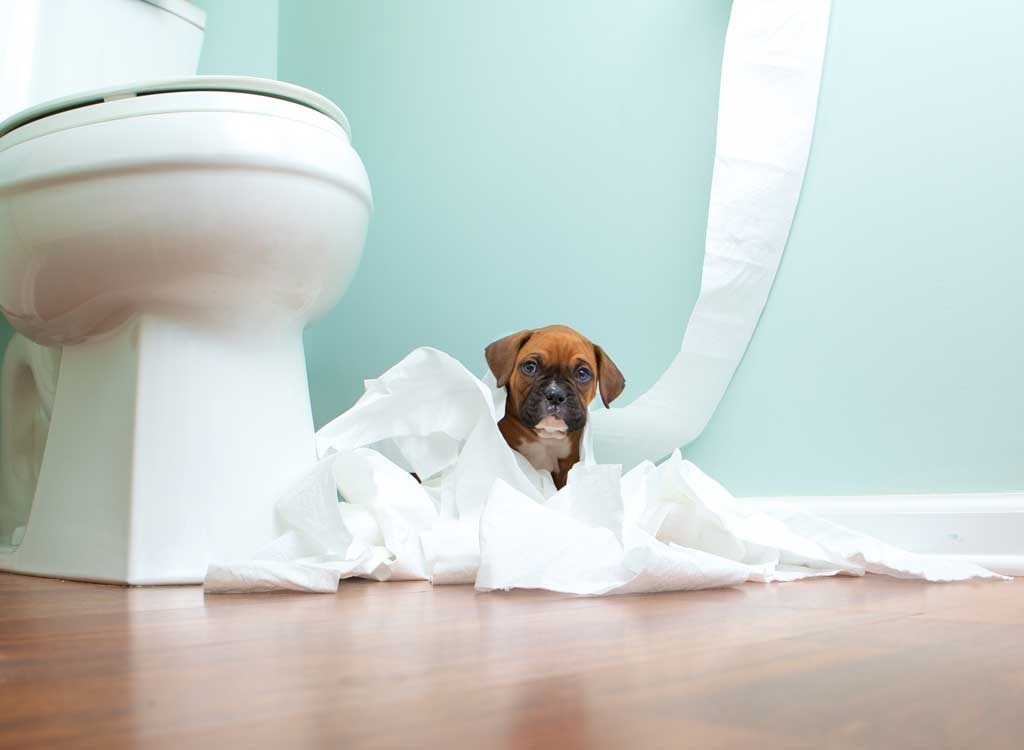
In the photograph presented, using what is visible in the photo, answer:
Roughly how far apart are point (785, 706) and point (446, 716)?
135mm

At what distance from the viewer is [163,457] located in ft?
3.71

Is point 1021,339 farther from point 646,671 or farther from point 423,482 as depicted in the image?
point 646,671

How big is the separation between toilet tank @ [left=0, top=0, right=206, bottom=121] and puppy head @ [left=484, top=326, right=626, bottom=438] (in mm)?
904

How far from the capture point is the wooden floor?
13.5 inches

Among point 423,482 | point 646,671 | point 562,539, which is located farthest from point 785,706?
point 423,482

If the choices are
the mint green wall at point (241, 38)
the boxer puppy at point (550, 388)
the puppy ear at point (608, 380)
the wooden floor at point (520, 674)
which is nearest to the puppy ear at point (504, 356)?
the boxer puppy at point (550, 388)

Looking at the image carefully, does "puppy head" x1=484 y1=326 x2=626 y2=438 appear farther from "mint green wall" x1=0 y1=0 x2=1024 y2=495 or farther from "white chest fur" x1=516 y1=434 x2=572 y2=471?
"mint green wall" x1=0 y1=0 x2=1024 y2=495

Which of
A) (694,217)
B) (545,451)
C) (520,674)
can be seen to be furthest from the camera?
(694,217)

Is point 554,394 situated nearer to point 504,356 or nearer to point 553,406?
point 553,406

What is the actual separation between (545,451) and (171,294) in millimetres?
547

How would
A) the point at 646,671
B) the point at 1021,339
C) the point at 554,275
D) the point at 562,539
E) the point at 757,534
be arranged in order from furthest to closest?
the point at 554,275 < the point at 1021,339 < the point at 757,534 < the point at 562,539 < the point at 646,671

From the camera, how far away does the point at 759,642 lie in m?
0.57

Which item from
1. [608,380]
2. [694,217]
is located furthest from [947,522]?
[694,217]

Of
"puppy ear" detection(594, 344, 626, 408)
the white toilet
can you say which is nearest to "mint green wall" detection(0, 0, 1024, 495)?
"puppy ear" detection(594, 344, 626, 408)
